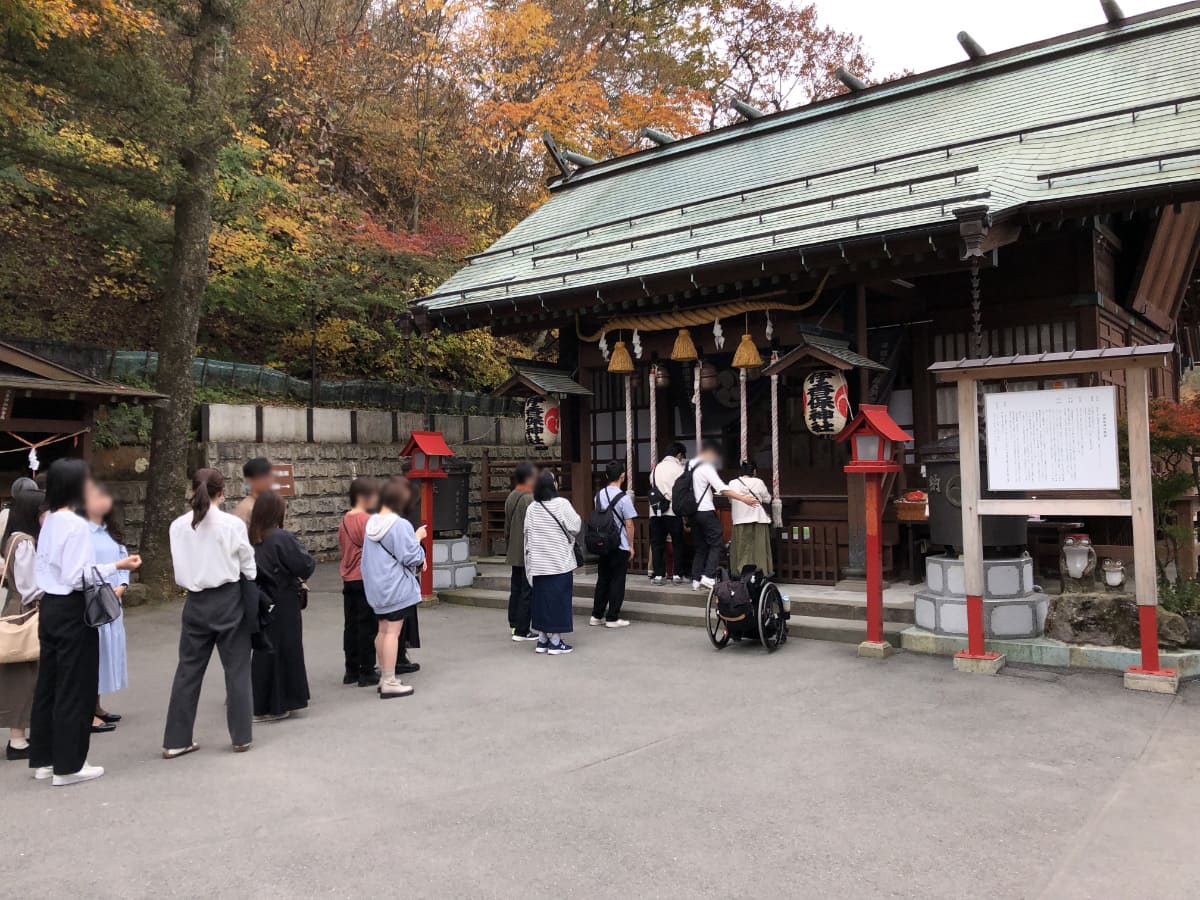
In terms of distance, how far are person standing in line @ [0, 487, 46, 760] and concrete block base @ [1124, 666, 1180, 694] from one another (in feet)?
24.4

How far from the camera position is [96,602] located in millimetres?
4676

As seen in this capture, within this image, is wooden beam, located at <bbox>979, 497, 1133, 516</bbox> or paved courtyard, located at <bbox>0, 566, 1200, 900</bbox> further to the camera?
A: wooden beam, located at <bbox>979, 497, 1133, 516</bbox>

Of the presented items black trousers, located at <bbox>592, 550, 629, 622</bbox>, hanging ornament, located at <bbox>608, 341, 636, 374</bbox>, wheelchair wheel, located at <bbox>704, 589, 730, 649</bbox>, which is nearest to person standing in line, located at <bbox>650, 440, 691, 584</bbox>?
black trousers, located at <bbox>592, 550, 629, 622</bbox>

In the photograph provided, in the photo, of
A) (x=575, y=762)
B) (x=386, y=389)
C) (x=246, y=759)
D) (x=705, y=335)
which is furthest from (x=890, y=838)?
(x=386, y=389)

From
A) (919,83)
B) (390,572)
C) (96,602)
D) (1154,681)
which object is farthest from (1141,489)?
(919,83)

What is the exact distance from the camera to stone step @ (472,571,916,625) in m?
8.27

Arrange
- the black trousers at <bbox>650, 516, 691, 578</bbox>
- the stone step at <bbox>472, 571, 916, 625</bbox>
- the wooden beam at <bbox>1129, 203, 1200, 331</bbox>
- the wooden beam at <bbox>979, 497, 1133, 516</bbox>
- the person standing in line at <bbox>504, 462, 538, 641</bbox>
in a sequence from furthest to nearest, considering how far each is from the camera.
A: the black trousers at <bbox>650, 516, 691, 578</bbox>
the wooden beam at <bbox>1129, 203, 1200, 331</bbox>
the person standing in line at <bbox>504, 462, 538, 641</bbox>
the stone step at <bbox>472, 571, 916, 625</bbox>
the wooden beam at <bbox>979, 497, 1133, 516</bbox>

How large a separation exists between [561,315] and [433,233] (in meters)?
6.73

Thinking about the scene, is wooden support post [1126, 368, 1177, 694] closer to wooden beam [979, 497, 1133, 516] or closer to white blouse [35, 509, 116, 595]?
wooden beam [979, 497, 1133, 516]

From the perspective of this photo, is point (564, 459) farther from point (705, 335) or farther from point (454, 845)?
point (454, 845)

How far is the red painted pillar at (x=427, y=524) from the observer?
35.5 feet

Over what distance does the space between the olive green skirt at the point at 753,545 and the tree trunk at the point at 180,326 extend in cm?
801

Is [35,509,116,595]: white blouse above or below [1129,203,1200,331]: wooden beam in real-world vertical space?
below

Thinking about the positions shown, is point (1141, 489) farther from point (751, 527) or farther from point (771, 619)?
point (751, 527)
